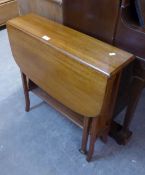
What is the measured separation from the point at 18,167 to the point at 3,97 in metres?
0.69

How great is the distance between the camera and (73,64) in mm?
1126

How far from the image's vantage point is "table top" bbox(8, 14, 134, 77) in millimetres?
1070

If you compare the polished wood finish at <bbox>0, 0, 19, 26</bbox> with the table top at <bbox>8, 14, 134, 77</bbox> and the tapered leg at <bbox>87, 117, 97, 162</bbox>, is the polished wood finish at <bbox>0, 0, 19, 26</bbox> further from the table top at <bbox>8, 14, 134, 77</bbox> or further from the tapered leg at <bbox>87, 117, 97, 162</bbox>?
the tapered leg at <bbox>87, 117, 97, 162</bbox>

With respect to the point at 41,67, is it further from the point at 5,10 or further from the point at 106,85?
the point at 5,10

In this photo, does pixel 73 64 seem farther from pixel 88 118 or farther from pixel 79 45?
pixel 88 118

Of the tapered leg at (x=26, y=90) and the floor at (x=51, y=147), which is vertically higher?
the tapered leg at (x=26, y=90)

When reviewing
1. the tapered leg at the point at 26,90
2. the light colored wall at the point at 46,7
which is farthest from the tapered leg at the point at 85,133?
the light colored wall at the point at 46,7

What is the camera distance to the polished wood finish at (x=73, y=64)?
108 cm

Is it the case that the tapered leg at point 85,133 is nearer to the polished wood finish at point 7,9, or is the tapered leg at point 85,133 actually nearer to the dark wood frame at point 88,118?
the dark wood frame at point 88,118

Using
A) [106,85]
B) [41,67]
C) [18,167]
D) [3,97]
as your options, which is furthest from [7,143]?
[106,85]

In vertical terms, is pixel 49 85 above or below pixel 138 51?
below

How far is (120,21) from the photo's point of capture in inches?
44.9

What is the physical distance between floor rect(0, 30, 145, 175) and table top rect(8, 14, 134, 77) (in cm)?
72

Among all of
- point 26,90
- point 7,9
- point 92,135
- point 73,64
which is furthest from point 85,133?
point 7,9
